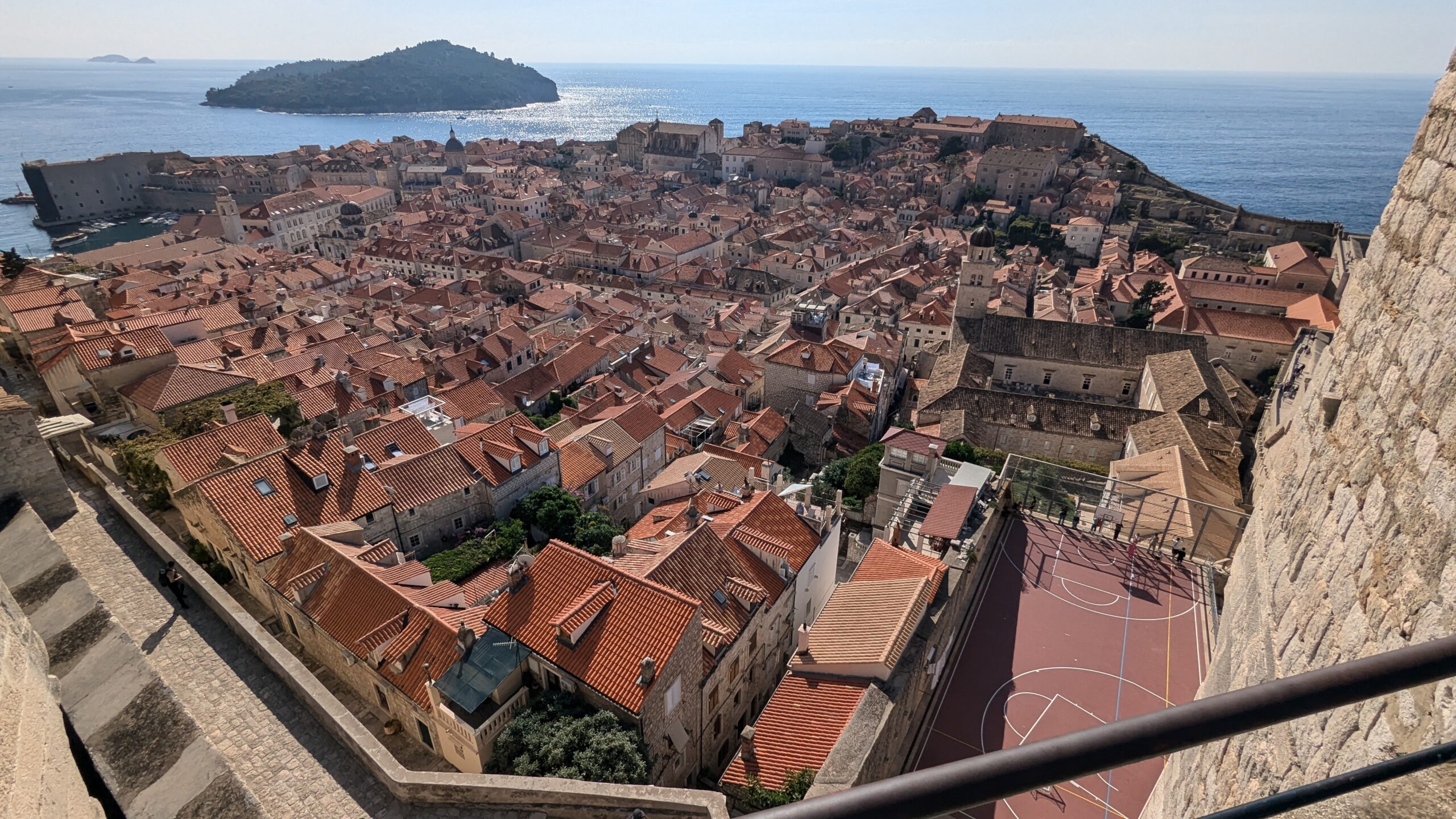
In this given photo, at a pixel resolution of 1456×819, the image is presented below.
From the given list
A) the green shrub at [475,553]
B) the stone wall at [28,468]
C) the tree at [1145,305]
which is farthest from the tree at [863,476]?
the tree at [1145,305]

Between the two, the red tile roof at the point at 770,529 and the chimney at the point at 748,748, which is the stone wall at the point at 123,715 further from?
the red tile roof at the point at 770,529

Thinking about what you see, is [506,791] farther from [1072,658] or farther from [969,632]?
[1072,658]

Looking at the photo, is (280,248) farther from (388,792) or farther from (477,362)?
(388,792)

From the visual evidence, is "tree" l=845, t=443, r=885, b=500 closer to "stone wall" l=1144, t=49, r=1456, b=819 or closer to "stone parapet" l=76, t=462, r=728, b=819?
"stone parapet" l=76, t=462, r=728, b=819

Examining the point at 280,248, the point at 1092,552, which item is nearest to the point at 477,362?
the point at 1092,552

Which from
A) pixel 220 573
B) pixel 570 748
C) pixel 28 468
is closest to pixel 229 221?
pixel 220 573

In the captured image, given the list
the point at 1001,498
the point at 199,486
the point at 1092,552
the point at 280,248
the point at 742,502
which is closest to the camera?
the point at 1092,552

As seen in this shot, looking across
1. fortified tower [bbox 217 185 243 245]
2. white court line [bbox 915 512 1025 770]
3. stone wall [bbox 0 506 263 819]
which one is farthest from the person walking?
fortified tower [bbox 217 185 243 245]

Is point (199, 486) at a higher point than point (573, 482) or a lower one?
higher
